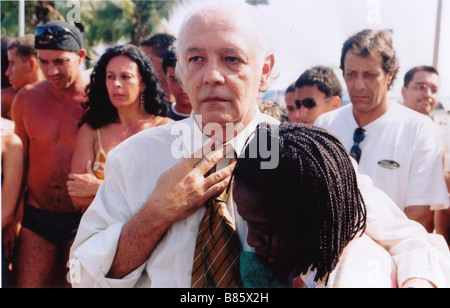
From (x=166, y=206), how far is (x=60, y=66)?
7.66 feet

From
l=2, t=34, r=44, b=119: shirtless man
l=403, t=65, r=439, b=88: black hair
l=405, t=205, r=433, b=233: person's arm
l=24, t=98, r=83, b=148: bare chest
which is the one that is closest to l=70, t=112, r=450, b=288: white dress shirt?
l=405, t=205, r=433, b=233: person's arm

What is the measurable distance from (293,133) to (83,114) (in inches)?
89.0

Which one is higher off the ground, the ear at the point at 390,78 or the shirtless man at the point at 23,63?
the shirtless man at the point at 23,63

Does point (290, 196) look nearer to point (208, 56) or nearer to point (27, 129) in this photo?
point (208, 56)

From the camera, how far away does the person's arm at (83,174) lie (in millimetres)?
2754


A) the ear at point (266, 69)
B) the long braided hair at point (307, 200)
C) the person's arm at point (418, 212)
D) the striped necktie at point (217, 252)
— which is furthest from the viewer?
the person's arm at point (418, 212)

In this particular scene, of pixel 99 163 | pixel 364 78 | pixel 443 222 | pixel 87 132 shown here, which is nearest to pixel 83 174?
pixel 99 163

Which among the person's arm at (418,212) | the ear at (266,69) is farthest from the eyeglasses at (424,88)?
the ear at (266,69)

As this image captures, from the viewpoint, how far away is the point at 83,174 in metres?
2.86

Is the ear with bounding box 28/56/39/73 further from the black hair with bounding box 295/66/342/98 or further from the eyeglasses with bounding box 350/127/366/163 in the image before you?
the eyeglasses with bounding box 350/127/366/163

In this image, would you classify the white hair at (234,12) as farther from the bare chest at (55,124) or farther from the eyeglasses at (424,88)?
the eyeglasses at (424,88)

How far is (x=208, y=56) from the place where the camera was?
1.61 m

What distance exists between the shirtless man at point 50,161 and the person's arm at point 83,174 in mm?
440

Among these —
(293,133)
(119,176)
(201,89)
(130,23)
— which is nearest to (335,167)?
(293,133)
